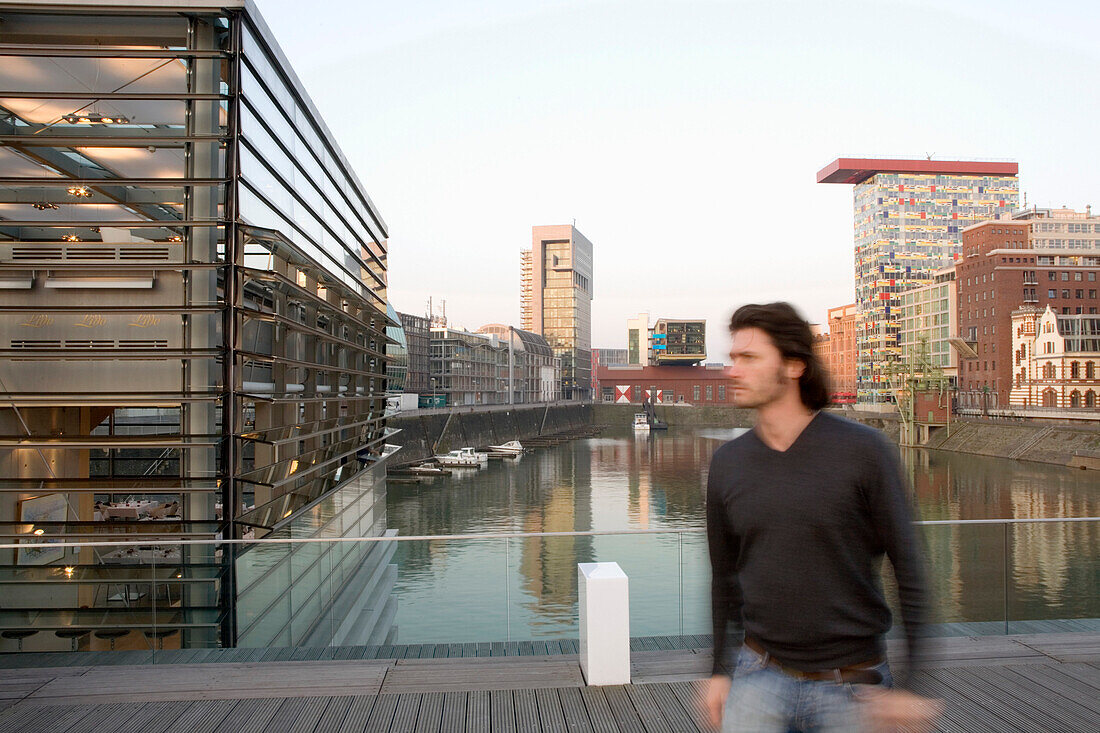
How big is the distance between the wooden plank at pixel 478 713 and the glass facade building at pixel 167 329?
138 centimetres

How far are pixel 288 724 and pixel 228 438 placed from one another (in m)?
2.92

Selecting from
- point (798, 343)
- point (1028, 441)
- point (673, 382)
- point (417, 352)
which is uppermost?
point (417, 352)

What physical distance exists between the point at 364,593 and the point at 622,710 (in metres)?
2.20

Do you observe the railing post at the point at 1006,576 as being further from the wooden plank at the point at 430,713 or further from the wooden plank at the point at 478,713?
the wooden plank at the point at 430,713

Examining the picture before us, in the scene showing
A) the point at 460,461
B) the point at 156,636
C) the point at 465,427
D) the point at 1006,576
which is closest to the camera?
the point at 156,636

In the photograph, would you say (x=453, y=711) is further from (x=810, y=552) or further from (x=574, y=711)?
(x=810, y=552)

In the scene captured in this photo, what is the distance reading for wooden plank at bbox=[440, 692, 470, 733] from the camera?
A: 13.1ft

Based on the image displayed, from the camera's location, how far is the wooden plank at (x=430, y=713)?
13.0 feet

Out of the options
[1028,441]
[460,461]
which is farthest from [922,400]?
[460,461]

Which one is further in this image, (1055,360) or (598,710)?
(1055,360)

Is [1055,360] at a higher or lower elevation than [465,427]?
higher

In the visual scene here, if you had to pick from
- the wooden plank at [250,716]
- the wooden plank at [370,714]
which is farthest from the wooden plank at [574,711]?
the wooden plank at [250,716]

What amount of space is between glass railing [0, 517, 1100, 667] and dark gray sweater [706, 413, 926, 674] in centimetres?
359

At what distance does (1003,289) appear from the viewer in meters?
67.8
